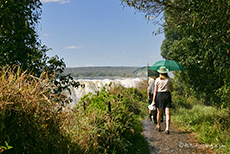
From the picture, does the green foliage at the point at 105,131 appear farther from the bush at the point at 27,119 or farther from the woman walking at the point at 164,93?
the woman walking at the point at 164,93

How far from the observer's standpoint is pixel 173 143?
602 cm

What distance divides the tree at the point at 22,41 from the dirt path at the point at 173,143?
2.76m

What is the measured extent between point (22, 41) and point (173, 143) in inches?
191

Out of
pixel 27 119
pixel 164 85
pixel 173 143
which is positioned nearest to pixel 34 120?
pixel 27 119

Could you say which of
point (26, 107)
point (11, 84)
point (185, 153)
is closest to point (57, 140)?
point (26, 107)

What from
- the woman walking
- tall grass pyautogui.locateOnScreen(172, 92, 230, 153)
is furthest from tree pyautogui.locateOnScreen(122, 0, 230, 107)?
the woman walking

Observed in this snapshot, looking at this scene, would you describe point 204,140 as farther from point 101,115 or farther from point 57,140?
point 57,140

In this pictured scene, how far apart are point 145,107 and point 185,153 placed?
768 cm

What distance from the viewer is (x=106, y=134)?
4.78 meters

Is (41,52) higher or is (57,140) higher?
(41,52)

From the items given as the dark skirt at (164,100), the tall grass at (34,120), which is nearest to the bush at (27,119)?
the tall grass at (34,120)

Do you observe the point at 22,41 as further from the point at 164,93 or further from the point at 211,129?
the point at 211,129

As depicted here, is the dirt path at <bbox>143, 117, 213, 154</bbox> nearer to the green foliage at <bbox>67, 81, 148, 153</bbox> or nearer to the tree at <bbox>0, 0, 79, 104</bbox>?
the green foliage at <bbox>67, 81, 148, 153</bbox>

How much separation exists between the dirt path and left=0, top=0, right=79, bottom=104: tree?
2.76 metres
